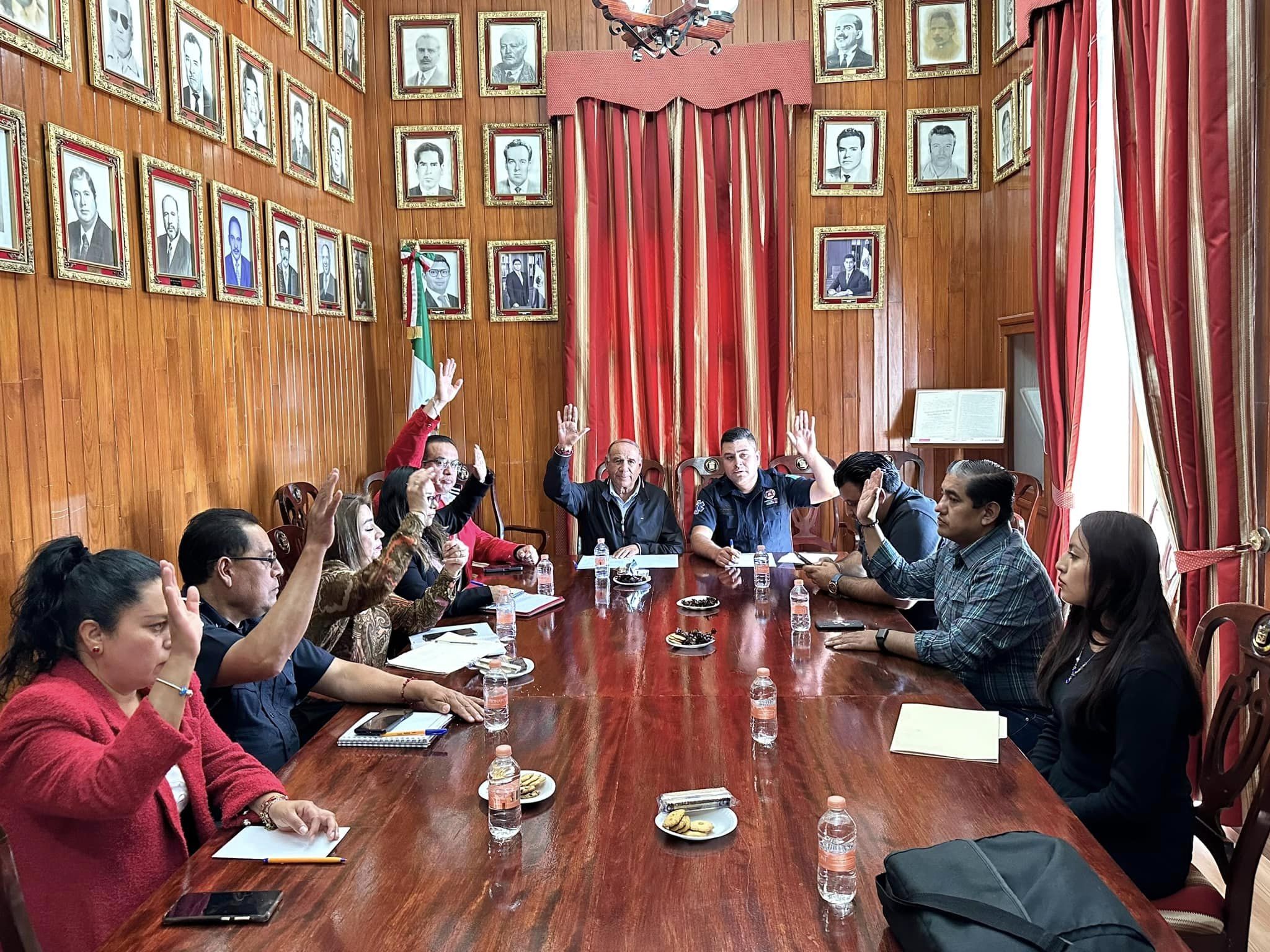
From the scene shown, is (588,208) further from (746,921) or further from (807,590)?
(746,921)

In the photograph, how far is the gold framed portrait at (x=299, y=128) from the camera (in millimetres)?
4918

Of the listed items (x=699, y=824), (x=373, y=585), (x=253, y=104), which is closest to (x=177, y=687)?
(x=699, y=824)

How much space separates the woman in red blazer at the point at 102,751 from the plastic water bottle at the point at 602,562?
1.96 meters

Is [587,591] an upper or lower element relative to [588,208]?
lower

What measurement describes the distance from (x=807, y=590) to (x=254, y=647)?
2.14 meters

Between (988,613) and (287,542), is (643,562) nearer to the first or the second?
(287,542)

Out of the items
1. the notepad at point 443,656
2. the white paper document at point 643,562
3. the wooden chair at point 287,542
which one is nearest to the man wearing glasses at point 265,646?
the notepad at point 443,656

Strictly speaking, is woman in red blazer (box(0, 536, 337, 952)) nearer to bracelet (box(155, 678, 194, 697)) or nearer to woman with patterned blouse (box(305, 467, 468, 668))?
bracelet (box(155, 678, 194, 697))

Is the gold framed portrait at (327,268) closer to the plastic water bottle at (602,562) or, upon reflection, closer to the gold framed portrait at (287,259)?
the gold framed portrait at (287,259)

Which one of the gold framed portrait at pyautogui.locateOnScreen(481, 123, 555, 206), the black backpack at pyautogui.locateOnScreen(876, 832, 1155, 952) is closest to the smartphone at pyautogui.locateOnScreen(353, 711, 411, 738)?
the black backpack at pyautogui.locateOnScreen(876, 832, 1155, 952)

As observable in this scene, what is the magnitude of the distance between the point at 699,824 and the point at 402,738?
2.54 feet

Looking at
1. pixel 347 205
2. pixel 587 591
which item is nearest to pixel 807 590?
pixel 587 591

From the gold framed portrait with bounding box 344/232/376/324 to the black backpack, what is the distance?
507cm

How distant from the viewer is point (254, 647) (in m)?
2.17
